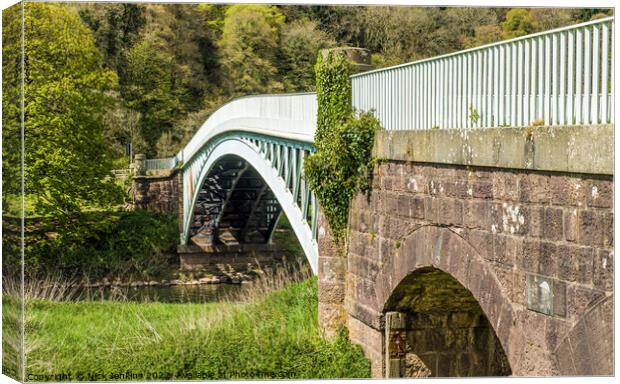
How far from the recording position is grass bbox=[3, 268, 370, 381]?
11453mm

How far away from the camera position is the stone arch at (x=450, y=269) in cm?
773

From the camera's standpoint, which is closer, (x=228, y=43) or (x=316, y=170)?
(x=316, y=170)

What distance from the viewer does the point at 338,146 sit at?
36.7 feet

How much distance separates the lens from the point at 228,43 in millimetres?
24047

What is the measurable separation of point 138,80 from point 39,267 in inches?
267

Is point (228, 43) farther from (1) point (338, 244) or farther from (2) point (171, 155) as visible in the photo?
(1) point (338, 244)

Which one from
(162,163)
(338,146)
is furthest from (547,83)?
(162,163)

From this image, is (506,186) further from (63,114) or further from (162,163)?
(162,163)

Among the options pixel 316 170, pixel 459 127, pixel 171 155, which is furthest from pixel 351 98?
pixel 171 155

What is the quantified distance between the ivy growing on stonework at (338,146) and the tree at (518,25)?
6628mm

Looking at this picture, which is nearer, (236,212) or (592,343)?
(592,343)

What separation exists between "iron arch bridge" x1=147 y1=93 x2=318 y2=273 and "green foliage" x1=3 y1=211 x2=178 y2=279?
144cm

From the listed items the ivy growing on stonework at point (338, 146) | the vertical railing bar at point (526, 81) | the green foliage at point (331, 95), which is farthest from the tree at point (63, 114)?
the vertical railing bar at point (526, 81)

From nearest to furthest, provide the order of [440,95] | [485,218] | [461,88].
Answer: [485,218]
[461,88]
[440,95]
